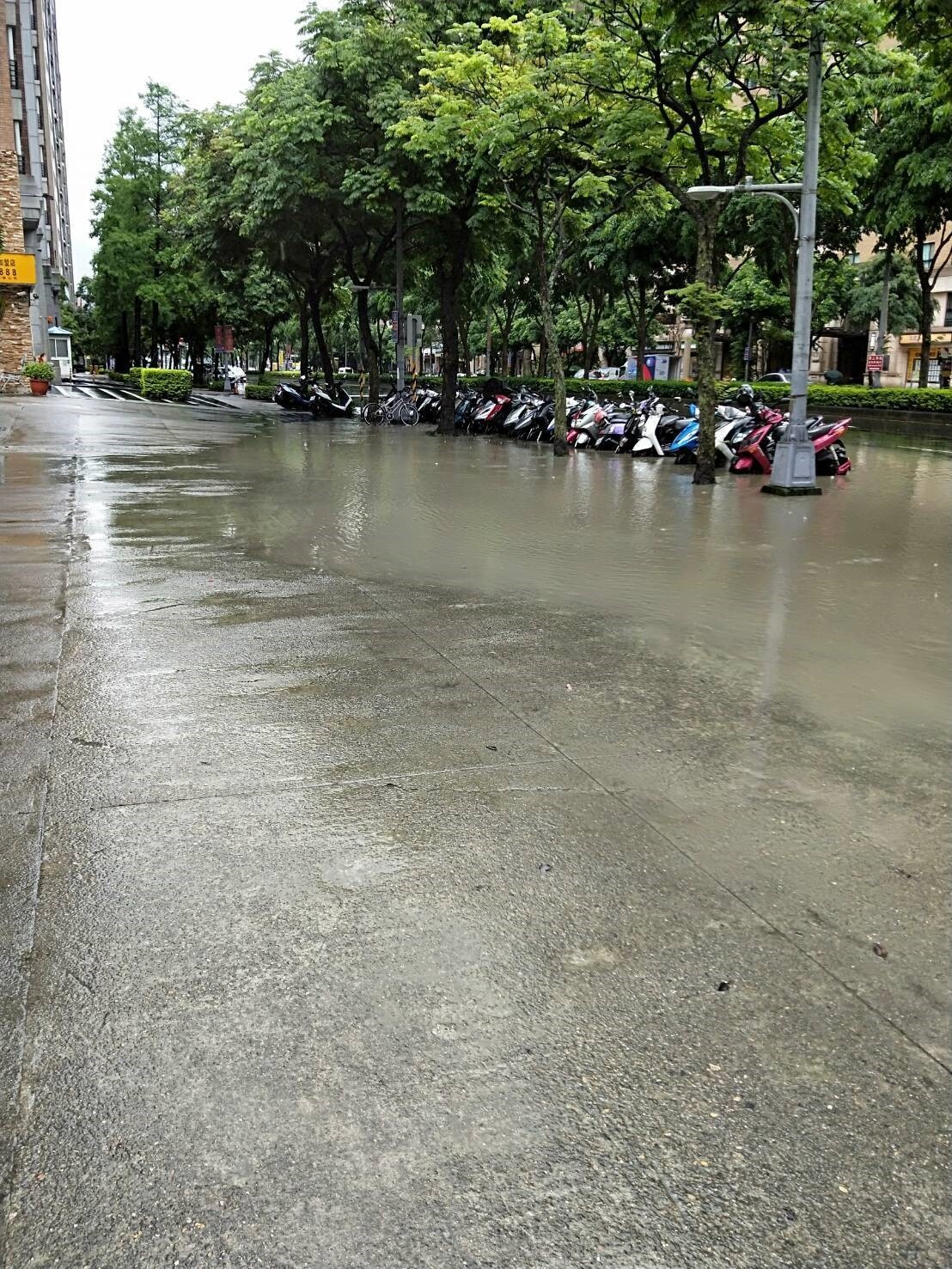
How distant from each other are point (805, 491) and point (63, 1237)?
49.1 ft

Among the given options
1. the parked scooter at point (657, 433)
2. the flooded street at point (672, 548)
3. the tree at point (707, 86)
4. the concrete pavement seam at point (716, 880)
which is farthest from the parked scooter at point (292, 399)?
the concrete pavement seam at point (716, 880)

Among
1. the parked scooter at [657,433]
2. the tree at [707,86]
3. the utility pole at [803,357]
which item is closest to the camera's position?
the tree at [707,86]

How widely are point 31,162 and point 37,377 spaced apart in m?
25.4

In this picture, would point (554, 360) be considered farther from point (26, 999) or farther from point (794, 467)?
point (26, 999)

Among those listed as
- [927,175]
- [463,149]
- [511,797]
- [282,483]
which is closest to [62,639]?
[511,797]

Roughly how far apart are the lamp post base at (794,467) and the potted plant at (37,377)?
34.6m

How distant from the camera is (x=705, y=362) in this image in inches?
675

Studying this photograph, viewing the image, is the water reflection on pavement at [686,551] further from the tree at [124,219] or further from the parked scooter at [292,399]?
the tree at [124,219]

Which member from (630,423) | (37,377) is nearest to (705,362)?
→ (630,423)

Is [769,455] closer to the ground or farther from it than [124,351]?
closer to the ground

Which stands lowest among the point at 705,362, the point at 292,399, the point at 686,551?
the point at 686,551

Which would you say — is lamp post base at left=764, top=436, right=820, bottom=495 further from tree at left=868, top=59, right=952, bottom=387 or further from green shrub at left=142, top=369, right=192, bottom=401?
green shrub at left=142, top=369, right=192, bottom=401

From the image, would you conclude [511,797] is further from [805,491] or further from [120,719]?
[805,491]

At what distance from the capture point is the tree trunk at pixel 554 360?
2270cm
